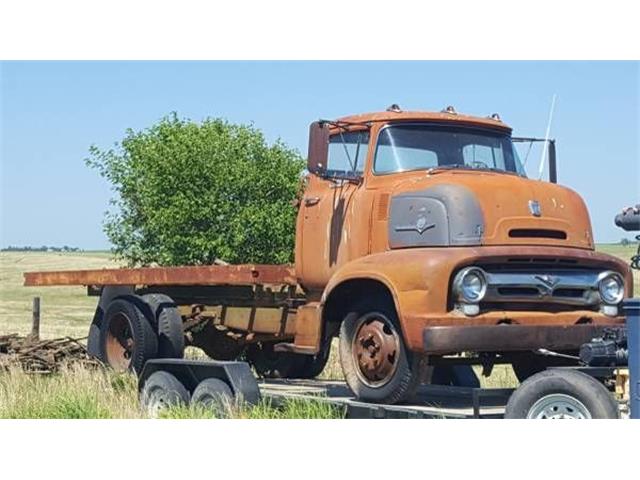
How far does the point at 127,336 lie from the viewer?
1153 cm

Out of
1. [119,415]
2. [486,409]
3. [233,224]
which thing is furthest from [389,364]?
[233,224]

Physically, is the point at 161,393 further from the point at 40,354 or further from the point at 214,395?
the point at 40,354

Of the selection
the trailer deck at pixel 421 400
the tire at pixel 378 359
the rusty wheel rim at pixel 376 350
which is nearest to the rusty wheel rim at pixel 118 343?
the trailer deck at pixel 421 400

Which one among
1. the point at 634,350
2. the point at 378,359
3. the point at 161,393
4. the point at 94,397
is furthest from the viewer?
the point at 94,397

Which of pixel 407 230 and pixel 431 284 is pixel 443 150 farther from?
pixel 431 284

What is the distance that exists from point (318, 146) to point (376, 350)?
192cm

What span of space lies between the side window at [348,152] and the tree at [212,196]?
13055 millimetres

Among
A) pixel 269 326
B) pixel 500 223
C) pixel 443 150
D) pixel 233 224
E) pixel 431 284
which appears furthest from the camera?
pixel 233 224

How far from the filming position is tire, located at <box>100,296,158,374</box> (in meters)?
10.8

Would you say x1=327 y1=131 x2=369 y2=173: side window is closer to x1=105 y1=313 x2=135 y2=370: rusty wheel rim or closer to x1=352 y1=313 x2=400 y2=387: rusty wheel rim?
x1=352 y1=313 x2=400 y2=387: rusty wheel rim

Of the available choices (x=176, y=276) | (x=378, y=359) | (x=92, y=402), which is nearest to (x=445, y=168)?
(x=378, y=359)

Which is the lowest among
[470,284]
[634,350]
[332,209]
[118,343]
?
[118,343]

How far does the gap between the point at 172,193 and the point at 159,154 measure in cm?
93

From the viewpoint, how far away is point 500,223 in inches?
339
